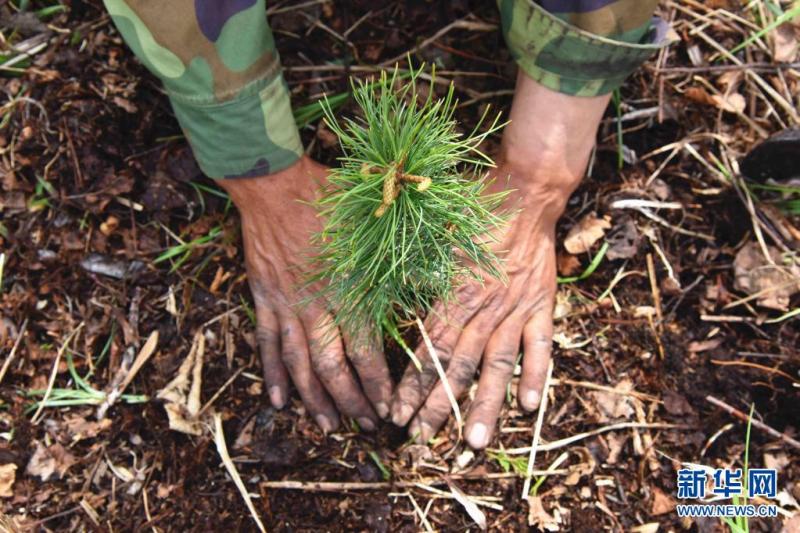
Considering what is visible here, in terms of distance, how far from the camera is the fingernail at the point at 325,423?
182cm

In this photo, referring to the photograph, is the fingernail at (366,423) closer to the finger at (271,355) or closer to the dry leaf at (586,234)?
the finger at (271,355)

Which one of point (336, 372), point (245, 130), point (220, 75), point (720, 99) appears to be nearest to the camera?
point (220, 75)

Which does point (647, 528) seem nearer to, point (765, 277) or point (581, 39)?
point (765, 277)

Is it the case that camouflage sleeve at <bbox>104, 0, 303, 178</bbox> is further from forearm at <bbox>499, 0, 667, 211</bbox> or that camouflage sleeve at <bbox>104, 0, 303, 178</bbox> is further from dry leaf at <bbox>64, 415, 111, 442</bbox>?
dry leaf at <bbox>64, 415, 111, 442</bbox>

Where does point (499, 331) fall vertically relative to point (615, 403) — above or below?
above

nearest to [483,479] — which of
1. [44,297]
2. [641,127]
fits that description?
[641,127]

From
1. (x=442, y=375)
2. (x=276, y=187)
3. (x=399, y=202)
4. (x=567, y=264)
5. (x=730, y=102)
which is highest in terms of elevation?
(x=399, y=202)

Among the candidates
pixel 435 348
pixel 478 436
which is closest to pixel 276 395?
pixel 435 348

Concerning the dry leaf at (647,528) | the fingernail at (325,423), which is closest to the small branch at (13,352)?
the fingernail at (325,423)

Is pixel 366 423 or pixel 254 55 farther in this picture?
pixel 366 423

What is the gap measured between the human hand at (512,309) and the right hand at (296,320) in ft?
0.41

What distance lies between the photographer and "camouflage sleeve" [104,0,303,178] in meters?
1.40

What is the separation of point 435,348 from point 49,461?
113 cm

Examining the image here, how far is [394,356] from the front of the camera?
1.86 meters
